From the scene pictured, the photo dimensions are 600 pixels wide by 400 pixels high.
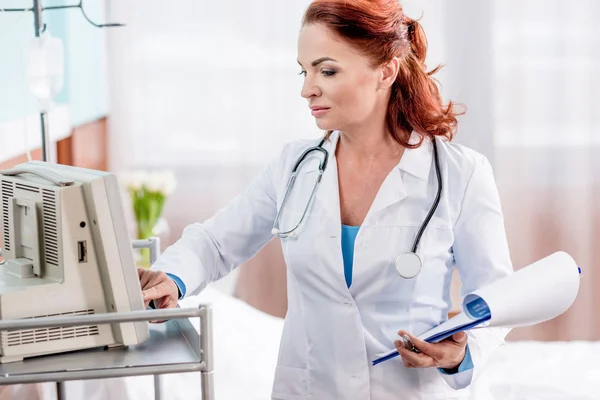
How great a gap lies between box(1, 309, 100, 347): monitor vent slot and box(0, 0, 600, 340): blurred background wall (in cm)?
259

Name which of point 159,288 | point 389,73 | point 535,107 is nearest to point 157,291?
point 159,288

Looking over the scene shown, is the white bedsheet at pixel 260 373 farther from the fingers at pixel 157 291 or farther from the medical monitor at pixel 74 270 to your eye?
the medical monitor at pixel 74 270

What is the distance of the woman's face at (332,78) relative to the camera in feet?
5.25

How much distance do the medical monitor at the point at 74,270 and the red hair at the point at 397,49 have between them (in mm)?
607

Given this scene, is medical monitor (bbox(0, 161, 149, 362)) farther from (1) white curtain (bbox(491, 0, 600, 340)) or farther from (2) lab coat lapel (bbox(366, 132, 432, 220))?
(1) white curtain (bbox(491, 0, 600, 340))

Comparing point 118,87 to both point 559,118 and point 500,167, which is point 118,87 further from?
point 559,118

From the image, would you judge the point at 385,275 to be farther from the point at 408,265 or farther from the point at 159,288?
the point at 159,288

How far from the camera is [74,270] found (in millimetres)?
1214

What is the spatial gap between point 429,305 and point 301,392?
0.30 meters

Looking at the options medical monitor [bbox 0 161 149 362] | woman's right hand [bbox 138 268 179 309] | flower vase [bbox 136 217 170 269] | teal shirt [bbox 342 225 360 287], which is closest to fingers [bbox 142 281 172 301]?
woman's right hand [bbox 138 268 179 309]

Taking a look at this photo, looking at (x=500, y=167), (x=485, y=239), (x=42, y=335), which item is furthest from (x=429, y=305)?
(x=500, y=167)

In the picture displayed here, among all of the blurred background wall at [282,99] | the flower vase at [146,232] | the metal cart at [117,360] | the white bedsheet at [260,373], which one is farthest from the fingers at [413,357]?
the blurred background wall at [282,99]

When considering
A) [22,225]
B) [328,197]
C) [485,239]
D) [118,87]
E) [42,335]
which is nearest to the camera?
[42,335]

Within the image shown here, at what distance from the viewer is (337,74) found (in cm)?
160
